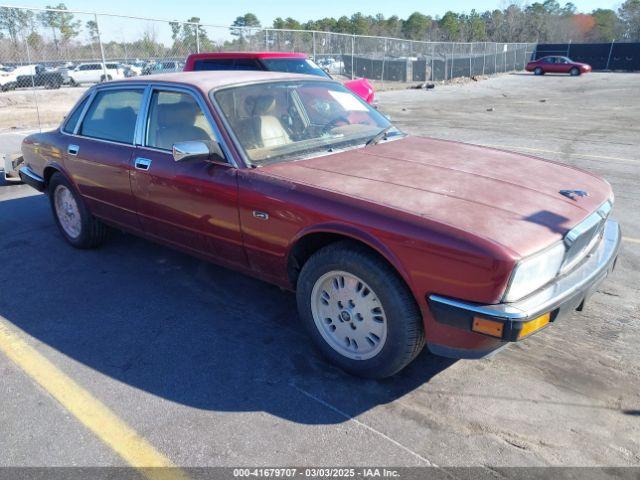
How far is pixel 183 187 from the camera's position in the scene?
364 centimetres

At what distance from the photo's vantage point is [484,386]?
115 inches

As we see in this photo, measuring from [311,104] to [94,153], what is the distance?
6.33 feet

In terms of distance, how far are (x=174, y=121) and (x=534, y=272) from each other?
8.98 feet

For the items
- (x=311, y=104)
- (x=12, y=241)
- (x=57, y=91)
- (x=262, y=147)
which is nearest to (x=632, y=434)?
(x=262, y=147)

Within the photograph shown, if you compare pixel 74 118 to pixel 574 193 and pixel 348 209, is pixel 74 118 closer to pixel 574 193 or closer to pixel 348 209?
pixel 348 209

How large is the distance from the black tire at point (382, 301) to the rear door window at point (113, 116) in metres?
2.15

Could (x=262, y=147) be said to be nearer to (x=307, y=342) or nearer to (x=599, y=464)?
(x=307, y=342)

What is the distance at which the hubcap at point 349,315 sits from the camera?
2879 millimetres

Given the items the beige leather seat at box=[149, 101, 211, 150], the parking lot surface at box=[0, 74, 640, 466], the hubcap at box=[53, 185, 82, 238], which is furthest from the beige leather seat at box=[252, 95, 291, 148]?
the hubcap at box=[53, 185, 82, 238]

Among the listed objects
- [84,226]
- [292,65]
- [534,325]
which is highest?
[292,65]

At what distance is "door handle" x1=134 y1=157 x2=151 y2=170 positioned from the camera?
390 centimetres

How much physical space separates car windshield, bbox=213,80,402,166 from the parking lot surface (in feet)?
3.30

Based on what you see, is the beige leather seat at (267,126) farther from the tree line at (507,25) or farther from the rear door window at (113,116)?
the tree line at (507,25)

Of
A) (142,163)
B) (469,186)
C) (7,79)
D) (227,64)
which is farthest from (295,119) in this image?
(7,79)
